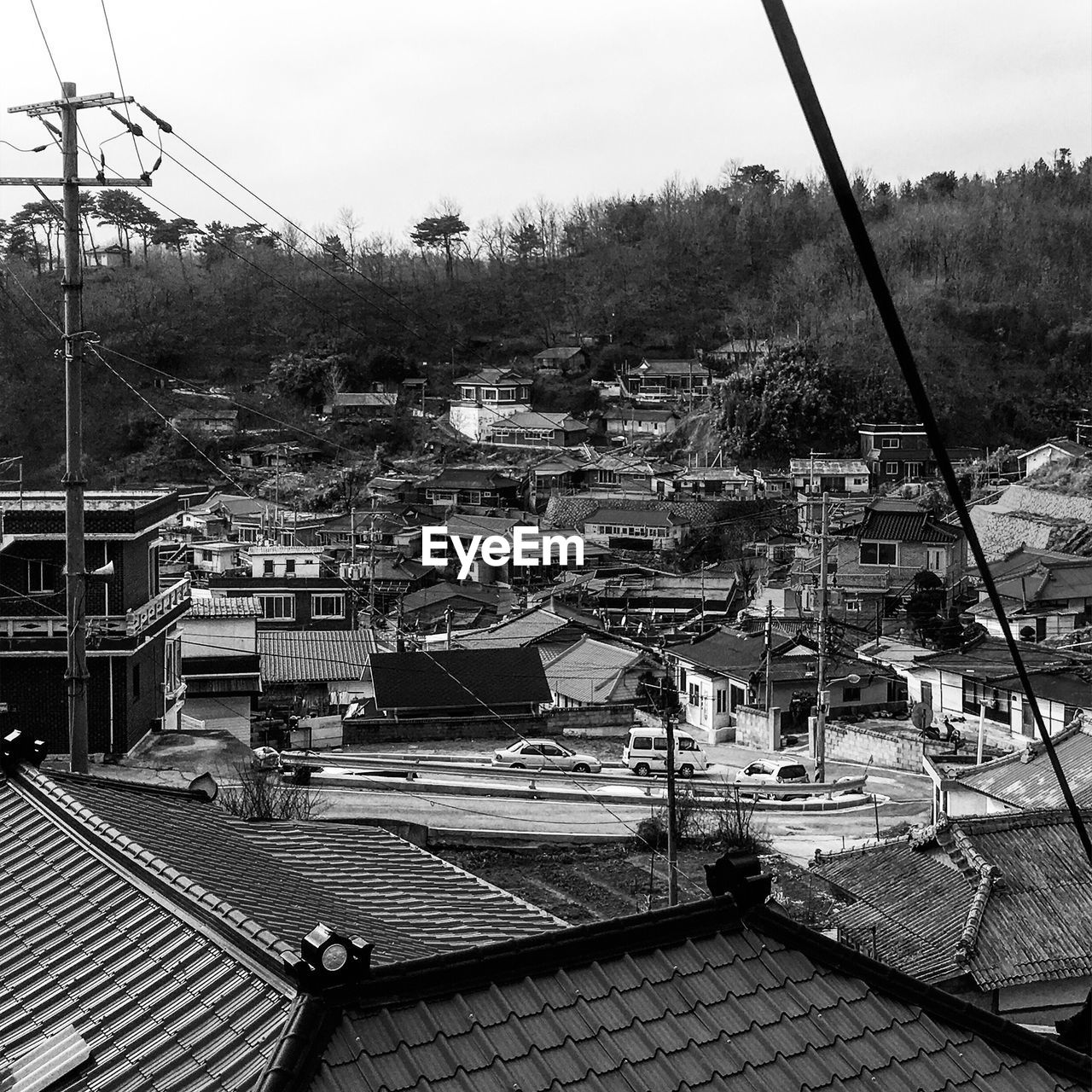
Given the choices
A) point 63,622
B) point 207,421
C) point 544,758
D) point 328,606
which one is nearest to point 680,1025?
point 63,622

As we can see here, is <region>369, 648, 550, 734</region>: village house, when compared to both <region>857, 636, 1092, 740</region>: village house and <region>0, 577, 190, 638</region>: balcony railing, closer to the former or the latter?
<region>0, 577, 190, 638</region>: balcony railing

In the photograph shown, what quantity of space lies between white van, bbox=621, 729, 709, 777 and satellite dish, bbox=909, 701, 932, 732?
284 cm


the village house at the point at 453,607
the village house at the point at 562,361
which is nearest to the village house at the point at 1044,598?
the village house at the point at 453,607

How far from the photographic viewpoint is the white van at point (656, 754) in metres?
12.5

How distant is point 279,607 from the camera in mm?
22203

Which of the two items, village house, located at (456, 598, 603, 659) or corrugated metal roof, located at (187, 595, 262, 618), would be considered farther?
village house, located at (456, 598, 603, 659)

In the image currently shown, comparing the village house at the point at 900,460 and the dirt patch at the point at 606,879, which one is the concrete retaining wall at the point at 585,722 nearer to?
the dirt patch at the point at 606,879

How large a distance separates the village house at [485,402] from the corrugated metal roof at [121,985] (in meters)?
38.7

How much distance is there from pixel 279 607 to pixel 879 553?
11950mm

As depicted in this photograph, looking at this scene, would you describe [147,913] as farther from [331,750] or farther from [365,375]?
[365,375]

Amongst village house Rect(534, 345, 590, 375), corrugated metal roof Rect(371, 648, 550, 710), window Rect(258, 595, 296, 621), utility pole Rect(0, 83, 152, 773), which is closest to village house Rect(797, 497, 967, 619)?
window Rect(258, 595, 296, 621)

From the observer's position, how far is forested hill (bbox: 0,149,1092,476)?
139ft

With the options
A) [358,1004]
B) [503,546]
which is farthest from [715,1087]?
[503,546]

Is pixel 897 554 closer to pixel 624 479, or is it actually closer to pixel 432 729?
pixel 624 479
